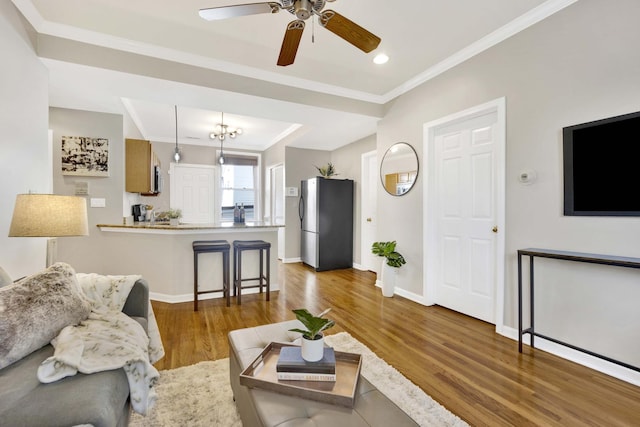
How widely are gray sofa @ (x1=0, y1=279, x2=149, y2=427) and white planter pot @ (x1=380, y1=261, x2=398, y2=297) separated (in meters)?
3.02

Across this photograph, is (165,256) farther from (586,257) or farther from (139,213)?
(586,257)

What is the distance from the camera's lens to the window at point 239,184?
7.10 meters

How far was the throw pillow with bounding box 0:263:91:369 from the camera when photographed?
45.3 inches

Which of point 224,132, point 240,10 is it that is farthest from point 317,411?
point 224,132

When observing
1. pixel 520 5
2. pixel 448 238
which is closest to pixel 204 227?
pixel 448 238

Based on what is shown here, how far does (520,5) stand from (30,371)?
3.68 metres

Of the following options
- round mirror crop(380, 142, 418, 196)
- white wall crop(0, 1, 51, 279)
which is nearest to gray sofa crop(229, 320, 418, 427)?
white wall crop(0, 1, 51, 279)

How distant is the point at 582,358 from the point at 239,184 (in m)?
6.73

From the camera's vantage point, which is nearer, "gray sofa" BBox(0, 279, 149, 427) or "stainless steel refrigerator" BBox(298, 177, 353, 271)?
"gray sofa" BBox(0, 279, 149, 427)

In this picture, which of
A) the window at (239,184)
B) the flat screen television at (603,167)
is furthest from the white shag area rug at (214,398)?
the window at (239,184)

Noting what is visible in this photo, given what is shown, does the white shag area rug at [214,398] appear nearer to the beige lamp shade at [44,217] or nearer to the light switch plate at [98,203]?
the beige lamp shade at [44,217]

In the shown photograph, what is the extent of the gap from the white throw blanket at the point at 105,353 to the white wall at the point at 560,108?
2.80 m

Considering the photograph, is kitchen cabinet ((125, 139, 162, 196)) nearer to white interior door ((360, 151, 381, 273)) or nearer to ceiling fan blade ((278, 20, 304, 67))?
ceiling fan blade ((278, 20, 304, 67))

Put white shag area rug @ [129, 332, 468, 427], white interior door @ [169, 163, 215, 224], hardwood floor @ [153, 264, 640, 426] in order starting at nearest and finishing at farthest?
white shag area rug @ [129, 332, 468, 427] → hardwood floor @ [153, 264, 640, 426] → white interior door @ [169, 163, 215, 224]
